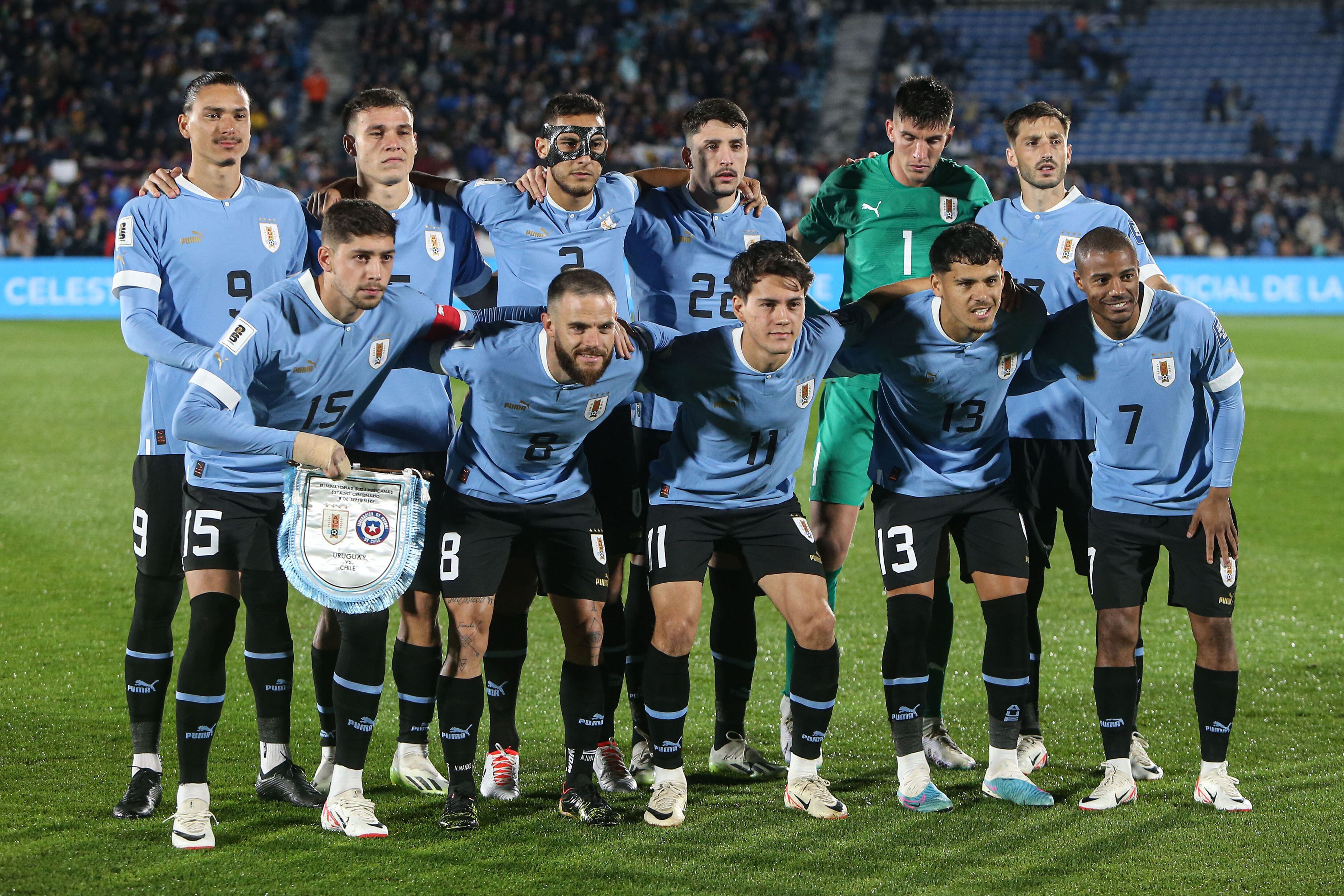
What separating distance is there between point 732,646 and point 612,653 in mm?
479

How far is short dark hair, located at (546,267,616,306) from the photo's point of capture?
14.8 feet

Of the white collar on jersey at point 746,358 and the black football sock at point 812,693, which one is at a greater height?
the white collar on jersey at point 746,358

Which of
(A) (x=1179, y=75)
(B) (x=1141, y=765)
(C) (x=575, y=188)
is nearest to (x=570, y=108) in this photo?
(C) (x=575, y=188)

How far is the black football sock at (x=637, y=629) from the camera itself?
18.0ft

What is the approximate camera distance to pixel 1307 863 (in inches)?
166

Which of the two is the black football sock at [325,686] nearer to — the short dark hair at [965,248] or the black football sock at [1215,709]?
the short dark hair at [965,248]

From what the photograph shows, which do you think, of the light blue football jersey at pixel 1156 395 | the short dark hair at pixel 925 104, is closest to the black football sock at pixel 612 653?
the light blue football jersey at pixel 1156 395

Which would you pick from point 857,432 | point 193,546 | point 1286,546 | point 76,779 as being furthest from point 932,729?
point 1286,546

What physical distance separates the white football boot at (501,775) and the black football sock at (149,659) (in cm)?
A: 117

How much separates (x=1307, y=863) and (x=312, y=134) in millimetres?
28919

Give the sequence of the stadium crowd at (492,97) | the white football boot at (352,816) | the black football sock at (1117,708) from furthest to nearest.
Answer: the stadium crowd at (492,97)
the black football sock at (1117,708)
the white football boot at (352,816)

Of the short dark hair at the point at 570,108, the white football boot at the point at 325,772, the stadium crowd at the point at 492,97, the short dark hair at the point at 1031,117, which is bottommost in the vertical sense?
the white football boot at the point at 325,772

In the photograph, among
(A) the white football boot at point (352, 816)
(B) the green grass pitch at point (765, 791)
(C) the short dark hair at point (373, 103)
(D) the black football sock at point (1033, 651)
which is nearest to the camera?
(B) the green grass pitch at point (765, 791)

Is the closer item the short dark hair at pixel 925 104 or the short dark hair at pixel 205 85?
the short dark hair at pixel 205 85
